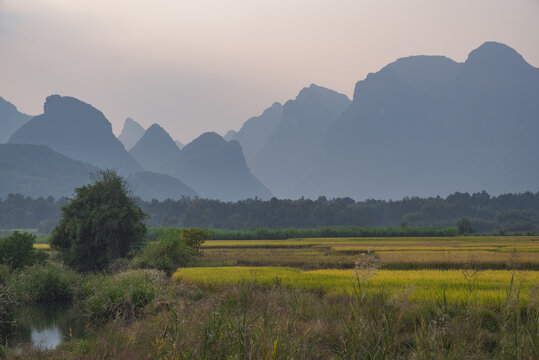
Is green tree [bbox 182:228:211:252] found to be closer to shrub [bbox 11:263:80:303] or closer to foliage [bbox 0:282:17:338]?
shrub [bbox 11:263:80:303]

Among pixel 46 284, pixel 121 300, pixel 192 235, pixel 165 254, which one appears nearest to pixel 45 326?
pixel 121 300

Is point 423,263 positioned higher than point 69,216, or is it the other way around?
point 69,216

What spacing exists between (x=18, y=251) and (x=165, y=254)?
9.11 metres

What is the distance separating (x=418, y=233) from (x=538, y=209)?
223 ft

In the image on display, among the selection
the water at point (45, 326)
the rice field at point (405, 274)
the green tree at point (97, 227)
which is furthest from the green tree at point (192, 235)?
the water at point (45, 326)

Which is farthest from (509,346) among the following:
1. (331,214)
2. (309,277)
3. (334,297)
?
(331,214)

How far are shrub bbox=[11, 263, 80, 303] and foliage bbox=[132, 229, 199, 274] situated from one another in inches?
187

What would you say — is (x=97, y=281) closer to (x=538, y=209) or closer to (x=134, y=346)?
(x=134, y=346)

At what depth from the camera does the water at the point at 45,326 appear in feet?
47.0

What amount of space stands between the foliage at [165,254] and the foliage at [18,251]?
20.4ft

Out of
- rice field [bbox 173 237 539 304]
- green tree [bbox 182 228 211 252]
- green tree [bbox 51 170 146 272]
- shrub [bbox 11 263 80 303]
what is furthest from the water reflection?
green tree [bbox 182 228 211 252]

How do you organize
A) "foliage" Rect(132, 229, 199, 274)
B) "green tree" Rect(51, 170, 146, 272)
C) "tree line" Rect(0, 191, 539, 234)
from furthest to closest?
"tree line" Rect(0, 191, 539, 234)
"green tree" Rect(51, 170, 146, 272)
"foliage" Rect(132, 229, 199, 274)

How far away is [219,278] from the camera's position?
66.3ft

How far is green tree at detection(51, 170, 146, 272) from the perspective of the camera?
101 ft
